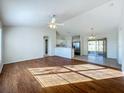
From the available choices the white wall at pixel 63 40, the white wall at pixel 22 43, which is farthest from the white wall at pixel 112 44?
the white wall at pixel 22 43

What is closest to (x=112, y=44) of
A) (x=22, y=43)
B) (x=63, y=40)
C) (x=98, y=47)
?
(x=98, y=47)

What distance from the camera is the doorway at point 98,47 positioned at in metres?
12.9

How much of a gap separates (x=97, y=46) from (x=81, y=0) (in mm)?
8795

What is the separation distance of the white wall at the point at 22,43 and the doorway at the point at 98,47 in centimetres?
489

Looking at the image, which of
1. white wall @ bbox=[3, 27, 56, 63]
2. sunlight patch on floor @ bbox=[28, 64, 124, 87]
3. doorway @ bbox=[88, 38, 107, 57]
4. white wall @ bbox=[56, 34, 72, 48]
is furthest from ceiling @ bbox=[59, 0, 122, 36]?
white wall @ bbox=[56, 34, 72, 48]

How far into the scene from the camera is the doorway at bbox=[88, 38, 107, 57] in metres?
12.9

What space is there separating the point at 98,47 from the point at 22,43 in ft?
25.5

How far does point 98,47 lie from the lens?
1379 cm

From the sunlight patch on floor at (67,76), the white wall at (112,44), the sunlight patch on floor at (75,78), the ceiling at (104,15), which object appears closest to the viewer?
the sunlight patch on floor at (67,76)

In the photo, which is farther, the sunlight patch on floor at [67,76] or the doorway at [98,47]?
the doorway at [98,47]

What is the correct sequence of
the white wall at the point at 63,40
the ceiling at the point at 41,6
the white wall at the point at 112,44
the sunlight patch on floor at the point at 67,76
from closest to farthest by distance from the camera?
the sunlight patch on floor at the point at 67,76
the ceiling at the point at 41,6
the white wall at the point at 112,44
the white wall at the point at 63,40

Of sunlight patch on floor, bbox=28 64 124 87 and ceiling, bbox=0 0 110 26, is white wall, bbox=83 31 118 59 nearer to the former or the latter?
ceiling, bbox=0 0 110 26

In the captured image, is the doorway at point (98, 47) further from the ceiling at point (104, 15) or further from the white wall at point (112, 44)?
the ceiling at point (104, 15)

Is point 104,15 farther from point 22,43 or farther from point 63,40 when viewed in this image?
point 63,40
